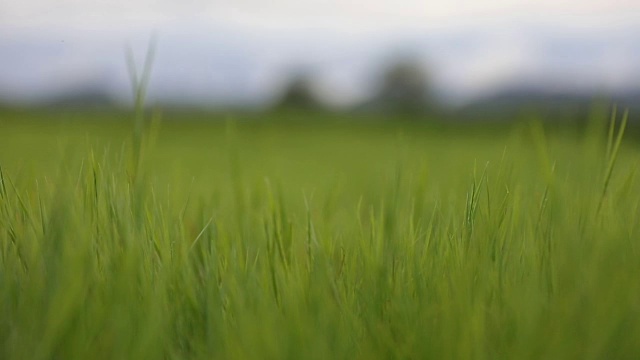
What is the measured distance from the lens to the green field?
67 centimetres

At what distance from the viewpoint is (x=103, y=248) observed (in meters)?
0.82

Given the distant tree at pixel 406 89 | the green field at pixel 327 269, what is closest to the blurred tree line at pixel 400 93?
the distant tree at pixel 406 89

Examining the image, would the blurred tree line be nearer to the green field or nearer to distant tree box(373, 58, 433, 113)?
distant tree box(373, 58, 433, 113)

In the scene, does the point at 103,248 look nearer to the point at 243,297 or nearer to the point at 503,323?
the point at 243,297

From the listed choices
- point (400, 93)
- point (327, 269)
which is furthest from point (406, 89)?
point (327, 269)

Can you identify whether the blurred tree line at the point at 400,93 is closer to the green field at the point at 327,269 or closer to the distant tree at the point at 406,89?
the distant tree at the point at 406,89

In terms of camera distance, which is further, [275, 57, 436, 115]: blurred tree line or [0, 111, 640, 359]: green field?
[275, 57, 436, 115]: blurred tree line

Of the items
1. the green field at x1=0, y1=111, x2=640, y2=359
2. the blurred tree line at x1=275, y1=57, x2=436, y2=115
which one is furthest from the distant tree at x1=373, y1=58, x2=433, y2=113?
the green field at x1=0, y1=111, x2=640, y2=359

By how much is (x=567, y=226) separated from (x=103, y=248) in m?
0.54

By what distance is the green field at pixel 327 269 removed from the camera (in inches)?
26.6

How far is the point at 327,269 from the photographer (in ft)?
2.62

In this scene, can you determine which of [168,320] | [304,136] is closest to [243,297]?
[168,320]

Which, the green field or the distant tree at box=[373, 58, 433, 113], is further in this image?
the distant tree at box=[373, 58, 433, 113]

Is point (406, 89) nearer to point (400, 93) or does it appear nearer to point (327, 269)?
point (400, 93)
